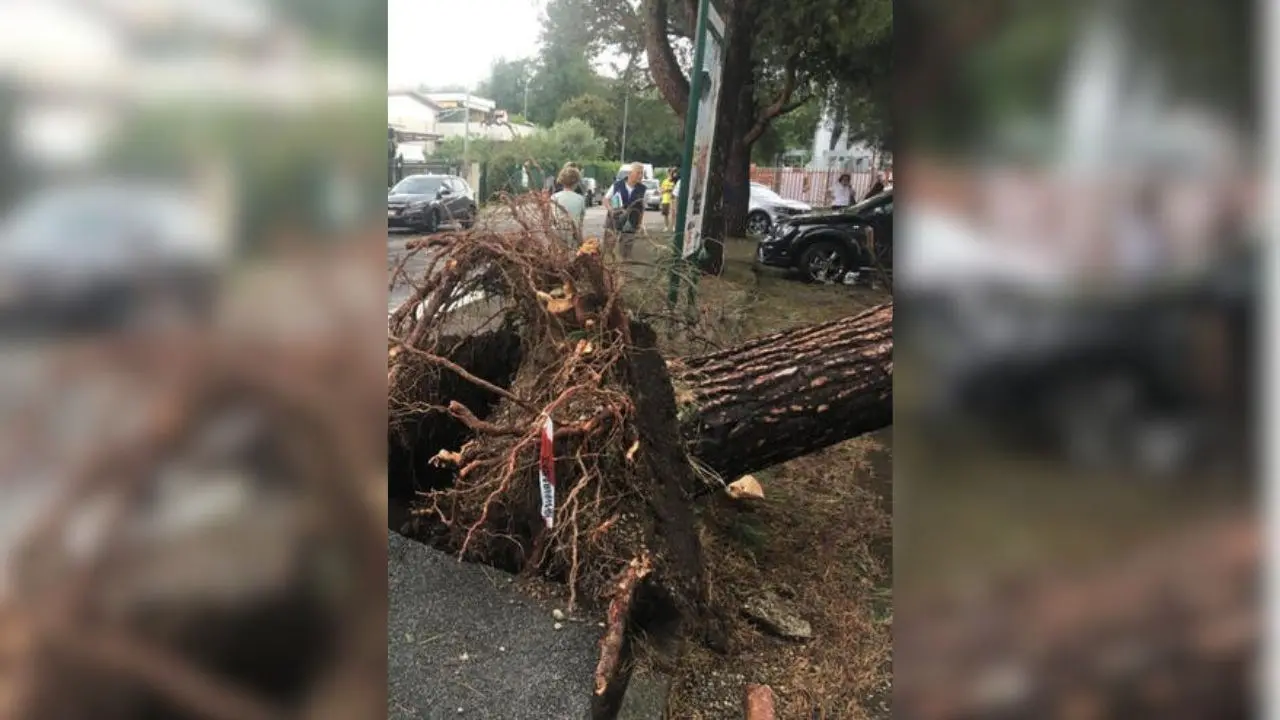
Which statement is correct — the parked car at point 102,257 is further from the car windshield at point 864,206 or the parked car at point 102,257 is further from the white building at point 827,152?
the white building at point 827,152

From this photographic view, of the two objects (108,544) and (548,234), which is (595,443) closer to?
(548,234)

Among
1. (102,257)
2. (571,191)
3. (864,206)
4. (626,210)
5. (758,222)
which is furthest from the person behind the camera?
(758,222)

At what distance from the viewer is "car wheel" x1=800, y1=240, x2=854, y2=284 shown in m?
11.3

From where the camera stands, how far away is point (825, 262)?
1142 cm

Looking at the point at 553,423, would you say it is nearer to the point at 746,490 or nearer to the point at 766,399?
the point at 766,399

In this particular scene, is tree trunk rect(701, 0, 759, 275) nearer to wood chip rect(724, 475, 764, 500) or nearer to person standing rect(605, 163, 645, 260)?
person standing rect(605, 163, 645, 260)

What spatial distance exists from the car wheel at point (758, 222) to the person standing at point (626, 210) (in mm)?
8756

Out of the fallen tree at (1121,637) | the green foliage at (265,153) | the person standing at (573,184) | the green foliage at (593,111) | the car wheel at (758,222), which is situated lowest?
→ the fallen tree at (1121,637)

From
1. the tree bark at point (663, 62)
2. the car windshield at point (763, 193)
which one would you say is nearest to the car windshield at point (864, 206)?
the tree bark at point (663, 62)

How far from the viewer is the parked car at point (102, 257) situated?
759mm

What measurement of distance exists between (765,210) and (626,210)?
13.2 m

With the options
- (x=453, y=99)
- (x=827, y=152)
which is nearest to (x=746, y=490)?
(x=453, y=99)

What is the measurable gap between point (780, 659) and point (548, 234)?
6.54 ft

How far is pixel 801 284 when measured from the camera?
36.7 feet
